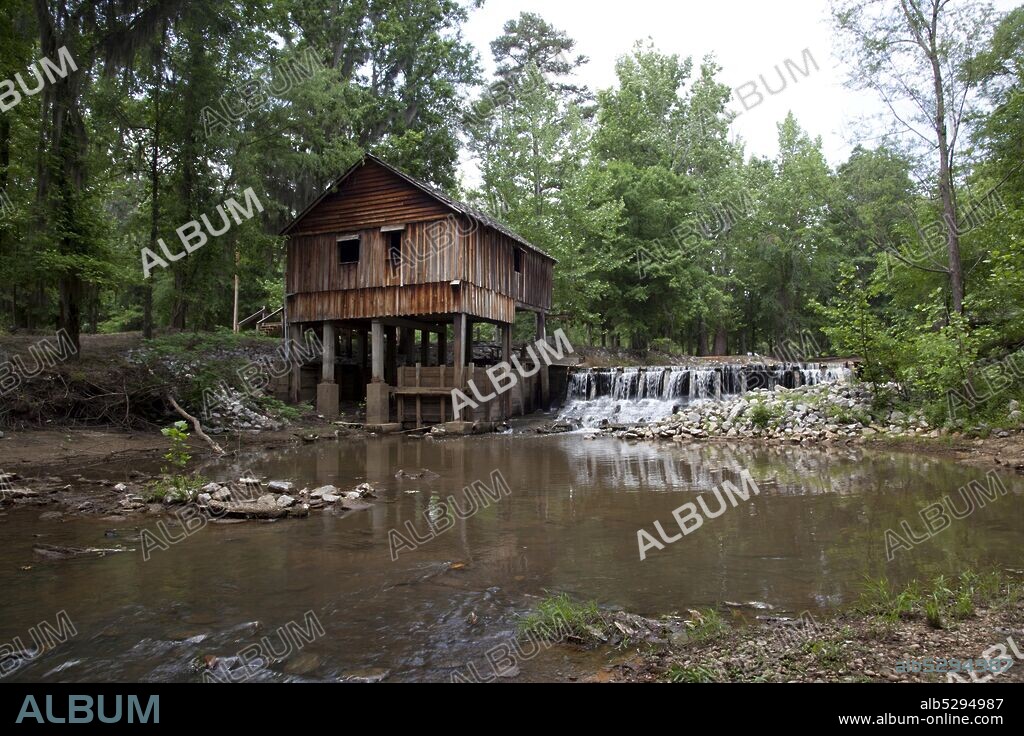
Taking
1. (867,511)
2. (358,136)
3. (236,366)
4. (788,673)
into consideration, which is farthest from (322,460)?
(358,136)

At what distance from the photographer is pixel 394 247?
22.0 metres

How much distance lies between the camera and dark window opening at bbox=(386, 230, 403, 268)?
71.1 ft

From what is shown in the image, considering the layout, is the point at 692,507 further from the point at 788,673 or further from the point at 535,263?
the point at 535,263

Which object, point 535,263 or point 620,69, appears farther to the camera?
point 620,69

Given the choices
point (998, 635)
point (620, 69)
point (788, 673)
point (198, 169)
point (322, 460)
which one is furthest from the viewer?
point (620, 69)

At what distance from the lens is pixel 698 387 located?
78.3 ft

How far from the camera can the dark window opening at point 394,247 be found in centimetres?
2167

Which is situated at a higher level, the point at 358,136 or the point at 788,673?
the point at 358,136

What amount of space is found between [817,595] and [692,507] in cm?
361

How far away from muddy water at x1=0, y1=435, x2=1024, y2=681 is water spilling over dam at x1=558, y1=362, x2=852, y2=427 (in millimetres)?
12906

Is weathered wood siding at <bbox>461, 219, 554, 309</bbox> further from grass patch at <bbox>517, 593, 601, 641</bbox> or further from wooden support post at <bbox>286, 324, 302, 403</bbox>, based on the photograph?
grass patch at <bbox>517, 593, 601, 641</bbox>

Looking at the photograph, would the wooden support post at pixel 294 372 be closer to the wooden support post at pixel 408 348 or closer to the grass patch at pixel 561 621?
the wooden support post at pixel 408 348

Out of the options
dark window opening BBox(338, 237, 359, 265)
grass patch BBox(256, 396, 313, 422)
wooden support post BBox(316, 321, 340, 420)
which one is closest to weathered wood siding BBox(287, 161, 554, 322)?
dark window opening BBox(338, 237, 359, 265)

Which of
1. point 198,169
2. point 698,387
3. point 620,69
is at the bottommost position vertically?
point 698,387
